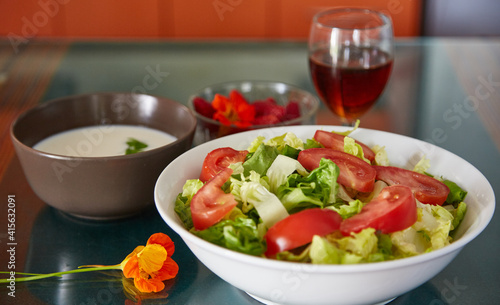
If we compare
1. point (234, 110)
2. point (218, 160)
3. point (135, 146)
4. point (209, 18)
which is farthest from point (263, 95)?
point (209, 18)

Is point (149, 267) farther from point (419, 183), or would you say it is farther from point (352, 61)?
point (352, 61)

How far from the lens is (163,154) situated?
1.14 metres

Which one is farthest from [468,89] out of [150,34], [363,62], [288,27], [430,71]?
[150,34]

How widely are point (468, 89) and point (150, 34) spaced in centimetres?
188

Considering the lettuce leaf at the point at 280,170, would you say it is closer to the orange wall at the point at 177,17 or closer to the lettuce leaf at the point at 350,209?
the lettuce leaf at the point at 350,209

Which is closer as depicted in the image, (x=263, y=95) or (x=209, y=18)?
(x=263, y=95)

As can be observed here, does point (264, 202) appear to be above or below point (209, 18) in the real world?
above

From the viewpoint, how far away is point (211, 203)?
3.11ft

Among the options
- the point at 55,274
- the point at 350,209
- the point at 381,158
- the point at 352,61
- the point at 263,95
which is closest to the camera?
the point at 350,209

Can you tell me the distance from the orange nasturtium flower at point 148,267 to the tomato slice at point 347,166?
0.88 feet

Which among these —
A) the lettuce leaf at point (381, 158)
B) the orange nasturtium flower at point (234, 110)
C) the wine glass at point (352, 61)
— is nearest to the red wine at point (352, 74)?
the wine glass at point (352, 61)

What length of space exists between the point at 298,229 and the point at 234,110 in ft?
1.92

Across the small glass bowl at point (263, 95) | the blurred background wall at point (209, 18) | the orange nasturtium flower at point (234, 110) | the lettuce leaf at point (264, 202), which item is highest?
the lettuce leaf at point (264, 202)

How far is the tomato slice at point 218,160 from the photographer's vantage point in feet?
3.49
